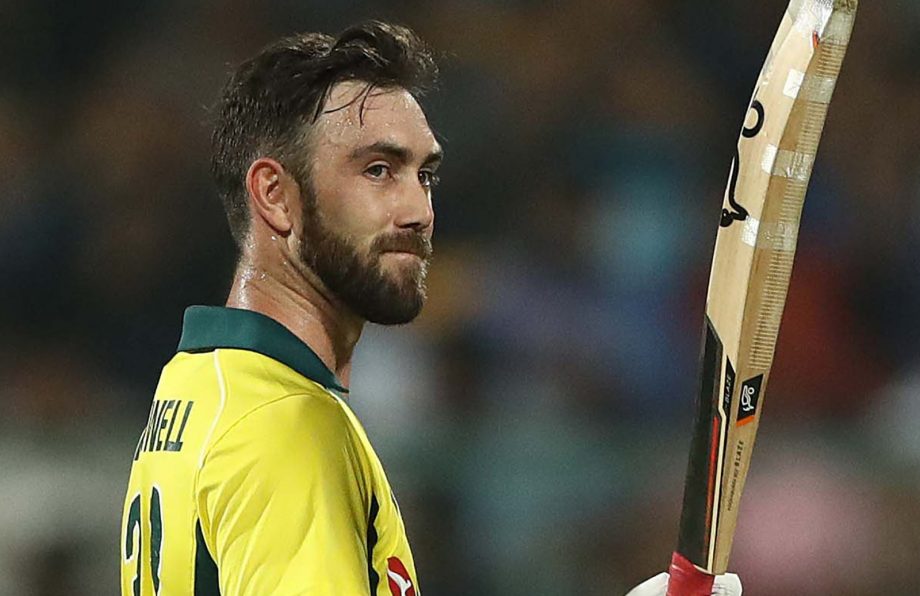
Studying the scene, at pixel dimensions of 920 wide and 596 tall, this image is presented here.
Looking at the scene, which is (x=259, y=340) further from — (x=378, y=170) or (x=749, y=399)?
(x=749, y=399)

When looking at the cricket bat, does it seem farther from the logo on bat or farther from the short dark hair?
the short dark hair

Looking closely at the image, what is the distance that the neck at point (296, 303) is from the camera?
1.75 meters

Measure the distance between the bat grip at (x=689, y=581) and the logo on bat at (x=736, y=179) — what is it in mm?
454

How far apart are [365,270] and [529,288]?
203 cm

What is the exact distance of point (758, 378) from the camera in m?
1.80

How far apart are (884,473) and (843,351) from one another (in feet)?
1.13

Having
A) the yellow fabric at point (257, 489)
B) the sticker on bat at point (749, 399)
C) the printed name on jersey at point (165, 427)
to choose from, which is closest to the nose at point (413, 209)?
the yellow fabric at point (257, 489)

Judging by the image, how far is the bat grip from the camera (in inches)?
70.4

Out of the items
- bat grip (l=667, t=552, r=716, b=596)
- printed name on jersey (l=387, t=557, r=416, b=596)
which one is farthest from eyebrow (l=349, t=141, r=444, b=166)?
bat grip (l=667, t=552, r=716, b=596)

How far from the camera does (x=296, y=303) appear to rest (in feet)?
5.76

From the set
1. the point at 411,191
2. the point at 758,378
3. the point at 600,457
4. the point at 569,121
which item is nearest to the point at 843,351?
the point at 600,457

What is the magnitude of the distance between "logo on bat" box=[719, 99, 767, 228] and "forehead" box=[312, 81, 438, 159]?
39 cm

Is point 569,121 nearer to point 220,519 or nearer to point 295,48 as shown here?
point 295,48

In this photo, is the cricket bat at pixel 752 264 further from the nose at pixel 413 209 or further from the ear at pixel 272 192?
the ear at pixel 272 192
